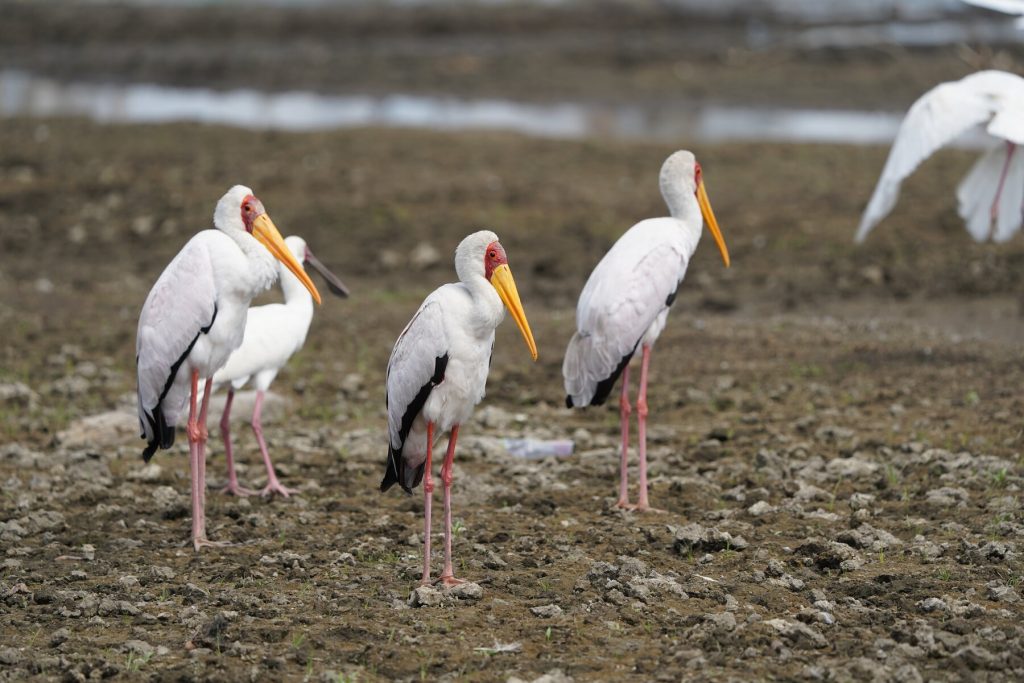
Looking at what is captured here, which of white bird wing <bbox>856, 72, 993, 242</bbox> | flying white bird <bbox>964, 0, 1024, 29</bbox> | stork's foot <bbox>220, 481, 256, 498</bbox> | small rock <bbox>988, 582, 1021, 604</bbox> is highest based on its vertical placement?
flying white bird <bbox>964, 0, 1024, 29</bbox>

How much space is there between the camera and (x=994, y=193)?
29.4 ft

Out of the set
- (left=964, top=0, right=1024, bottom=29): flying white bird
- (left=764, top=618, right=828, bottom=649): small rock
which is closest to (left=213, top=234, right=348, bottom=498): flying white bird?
(left=764, top=618, right=828, bottom=649): small rock

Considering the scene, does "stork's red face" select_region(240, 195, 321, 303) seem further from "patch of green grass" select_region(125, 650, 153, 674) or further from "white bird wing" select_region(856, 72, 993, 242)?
"white bird wing" select_region(856, 72, 993, 242)

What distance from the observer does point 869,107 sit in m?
23.1

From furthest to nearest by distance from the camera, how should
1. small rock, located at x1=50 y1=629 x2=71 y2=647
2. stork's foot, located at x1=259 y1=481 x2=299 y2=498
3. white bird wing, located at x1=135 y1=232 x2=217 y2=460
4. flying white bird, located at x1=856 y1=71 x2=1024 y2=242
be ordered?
flying white bird, located at x1=856 y1=71 x2=1024 y2=242, stork's foot, located at x1=259 y1=481 x2=299 y2=498, white bird wing, located at x1=135 y1=232 x2=217 y2=460, small rock, located at x1=50 y1=629 x2=71 y2=647

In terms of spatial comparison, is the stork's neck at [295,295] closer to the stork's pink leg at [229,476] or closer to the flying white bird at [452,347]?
the stork's pink leg at [229,476]

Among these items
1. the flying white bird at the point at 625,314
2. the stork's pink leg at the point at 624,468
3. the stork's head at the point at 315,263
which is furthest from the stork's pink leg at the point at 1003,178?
the stork's head at the point at 315,263

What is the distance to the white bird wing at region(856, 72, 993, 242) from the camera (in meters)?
8.16

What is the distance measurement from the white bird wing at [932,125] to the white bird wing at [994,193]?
0.53 m

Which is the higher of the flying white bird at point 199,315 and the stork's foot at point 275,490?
the flying white bird at point 199,315

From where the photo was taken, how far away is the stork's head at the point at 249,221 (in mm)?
6438

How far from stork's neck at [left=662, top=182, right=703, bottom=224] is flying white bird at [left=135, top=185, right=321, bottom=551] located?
2.02 m

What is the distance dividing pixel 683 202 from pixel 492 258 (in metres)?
1.95

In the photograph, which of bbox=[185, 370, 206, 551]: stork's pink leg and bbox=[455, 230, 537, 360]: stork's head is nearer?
bbox=[455, 230, 537, 360]: stork's head
